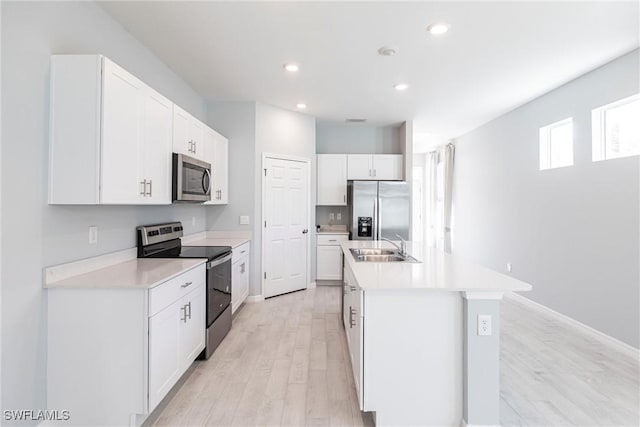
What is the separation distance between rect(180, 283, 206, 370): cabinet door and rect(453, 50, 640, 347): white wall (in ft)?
12.2

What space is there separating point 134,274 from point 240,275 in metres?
1.92

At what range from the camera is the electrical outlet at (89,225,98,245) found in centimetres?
224

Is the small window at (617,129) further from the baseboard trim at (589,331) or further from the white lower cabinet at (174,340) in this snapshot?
the white lower cabinet at (174,340)

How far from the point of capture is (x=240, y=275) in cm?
398

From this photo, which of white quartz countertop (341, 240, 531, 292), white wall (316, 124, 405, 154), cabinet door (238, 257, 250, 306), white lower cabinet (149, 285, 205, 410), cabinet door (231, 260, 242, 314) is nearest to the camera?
white quartz countertop (341, 240, 531, 292)

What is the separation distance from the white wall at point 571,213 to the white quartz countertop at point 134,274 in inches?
149

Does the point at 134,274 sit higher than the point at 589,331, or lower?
higher

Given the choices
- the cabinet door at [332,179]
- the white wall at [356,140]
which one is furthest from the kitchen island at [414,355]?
the white wall at [356,140]

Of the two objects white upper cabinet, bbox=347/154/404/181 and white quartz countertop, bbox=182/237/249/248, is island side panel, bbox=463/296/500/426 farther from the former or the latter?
white upper cabinet, bbox=347/154/404/181

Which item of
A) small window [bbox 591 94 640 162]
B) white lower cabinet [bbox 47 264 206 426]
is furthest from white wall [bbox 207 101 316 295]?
small window [bbox 591 94 640 162]

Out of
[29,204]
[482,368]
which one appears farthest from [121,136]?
[482,368]

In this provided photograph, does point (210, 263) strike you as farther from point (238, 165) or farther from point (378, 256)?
point (238, 165)

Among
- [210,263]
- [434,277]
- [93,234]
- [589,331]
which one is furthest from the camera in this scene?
[589,331]

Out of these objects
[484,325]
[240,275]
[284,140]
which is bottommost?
[240,275]
